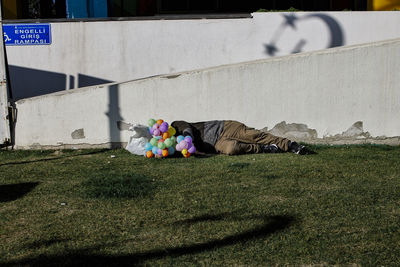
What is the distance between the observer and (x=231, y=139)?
814 centimetres

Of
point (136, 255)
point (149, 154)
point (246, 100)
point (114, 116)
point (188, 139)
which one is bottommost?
point (136, 255)

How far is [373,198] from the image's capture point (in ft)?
17.3

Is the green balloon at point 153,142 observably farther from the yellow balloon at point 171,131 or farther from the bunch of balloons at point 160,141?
the yellow balloon at point 171,131

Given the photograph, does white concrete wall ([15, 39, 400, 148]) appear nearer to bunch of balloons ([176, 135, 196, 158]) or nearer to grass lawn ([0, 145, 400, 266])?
bunch of balloons ([176, 135, 196, 158])

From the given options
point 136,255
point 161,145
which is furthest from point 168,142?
point 136,255

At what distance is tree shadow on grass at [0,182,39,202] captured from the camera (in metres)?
5.68

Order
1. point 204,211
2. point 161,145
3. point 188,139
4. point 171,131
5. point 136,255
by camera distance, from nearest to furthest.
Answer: point 136,255
point 204,211
point 161,145
point 188,139
point 171,131

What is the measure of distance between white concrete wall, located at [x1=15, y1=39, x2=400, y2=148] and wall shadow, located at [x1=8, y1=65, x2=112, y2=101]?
2.08m

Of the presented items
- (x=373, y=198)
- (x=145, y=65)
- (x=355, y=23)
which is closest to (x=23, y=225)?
(x=373, y=198)

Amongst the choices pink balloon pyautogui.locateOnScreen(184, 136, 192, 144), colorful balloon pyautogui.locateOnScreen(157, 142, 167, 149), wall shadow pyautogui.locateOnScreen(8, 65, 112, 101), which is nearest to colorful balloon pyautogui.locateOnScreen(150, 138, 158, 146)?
colorful balloon pyautogui.locateOnScreen(157, 142, 167, 149)

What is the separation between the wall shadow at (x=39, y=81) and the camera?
10.6 m

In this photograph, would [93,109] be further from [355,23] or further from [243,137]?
[355,23]

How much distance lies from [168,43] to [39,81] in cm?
288

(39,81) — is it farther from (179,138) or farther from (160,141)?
(179,138)
